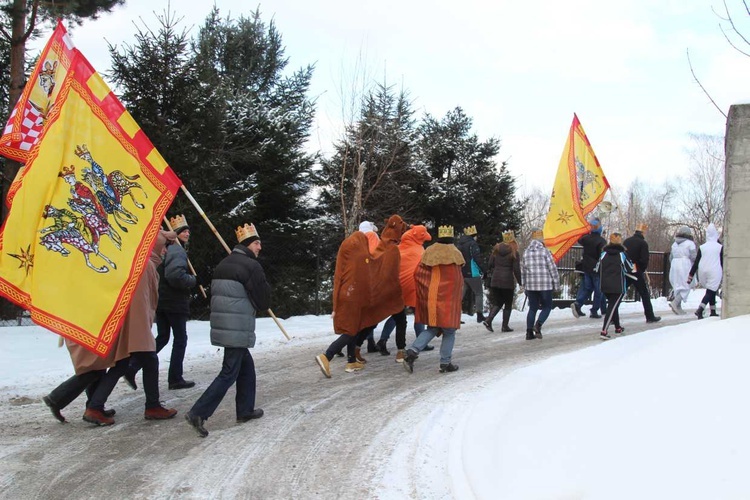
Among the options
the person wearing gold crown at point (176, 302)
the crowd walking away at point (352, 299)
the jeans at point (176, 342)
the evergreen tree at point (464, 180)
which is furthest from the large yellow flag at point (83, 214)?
the evergreen tree at point (464, 180)

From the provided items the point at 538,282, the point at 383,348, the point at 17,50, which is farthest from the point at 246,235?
the point at 17,50

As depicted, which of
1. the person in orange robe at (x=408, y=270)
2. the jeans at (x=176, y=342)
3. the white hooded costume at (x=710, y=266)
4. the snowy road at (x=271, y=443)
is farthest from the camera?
the white hooded costume at (x=710, y=266)

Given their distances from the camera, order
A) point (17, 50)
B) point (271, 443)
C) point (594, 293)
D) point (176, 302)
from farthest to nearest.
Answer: point (594, 293), point (17, 50), point (176, 302), point (271, 443)

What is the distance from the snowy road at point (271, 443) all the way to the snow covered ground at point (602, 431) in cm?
6

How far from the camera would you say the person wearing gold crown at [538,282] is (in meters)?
10.6

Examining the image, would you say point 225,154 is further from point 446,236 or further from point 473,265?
point 446,236

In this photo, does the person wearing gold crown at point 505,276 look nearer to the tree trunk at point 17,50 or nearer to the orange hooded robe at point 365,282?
the orange hooded robe at point 365,282

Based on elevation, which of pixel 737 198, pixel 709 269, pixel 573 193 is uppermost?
pixel 573 193

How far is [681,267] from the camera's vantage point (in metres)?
13.9

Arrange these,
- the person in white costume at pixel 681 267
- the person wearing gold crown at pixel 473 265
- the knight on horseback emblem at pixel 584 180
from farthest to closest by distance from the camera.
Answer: the person in white costume at pixel 681 267
the knight on horseback emblem at pixel 584 180
the person wearing gold crown at pixel 473 265

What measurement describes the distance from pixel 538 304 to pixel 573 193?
9.25 ft

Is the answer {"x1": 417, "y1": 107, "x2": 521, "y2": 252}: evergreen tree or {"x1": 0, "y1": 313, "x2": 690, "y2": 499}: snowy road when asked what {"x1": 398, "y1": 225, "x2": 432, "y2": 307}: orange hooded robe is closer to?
{"x1": 0, "y1": 313, "x2": 690, "y2": 499}: snowy road

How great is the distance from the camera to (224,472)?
15.3 feet

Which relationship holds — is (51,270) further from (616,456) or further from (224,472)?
(616,456)
